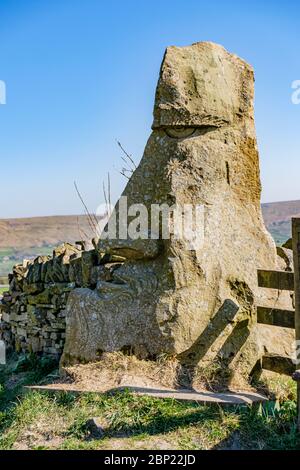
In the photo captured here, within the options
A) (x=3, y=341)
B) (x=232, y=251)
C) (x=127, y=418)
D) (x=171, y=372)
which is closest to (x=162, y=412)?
(x=127, y=418)

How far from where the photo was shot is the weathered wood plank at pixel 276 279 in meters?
5.61

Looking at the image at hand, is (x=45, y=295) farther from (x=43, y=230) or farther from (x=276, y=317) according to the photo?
(x=43, y=230)

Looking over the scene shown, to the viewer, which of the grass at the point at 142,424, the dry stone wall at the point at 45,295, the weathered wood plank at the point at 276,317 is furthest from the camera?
the dry stone wall at the point at 45,295

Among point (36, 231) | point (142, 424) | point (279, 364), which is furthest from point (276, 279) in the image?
point (36, 231)

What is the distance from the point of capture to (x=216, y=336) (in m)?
6.18

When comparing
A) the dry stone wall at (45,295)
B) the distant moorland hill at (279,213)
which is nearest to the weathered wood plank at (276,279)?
the dry stone wall at (45,295)

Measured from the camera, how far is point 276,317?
5797 millimetres

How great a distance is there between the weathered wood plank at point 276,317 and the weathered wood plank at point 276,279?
0.27 m

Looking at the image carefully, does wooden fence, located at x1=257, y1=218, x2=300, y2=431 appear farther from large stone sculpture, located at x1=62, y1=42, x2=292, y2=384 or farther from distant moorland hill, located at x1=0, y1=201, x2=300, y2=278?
distant moorland hill, located at x1=0, y1=201, x2=300, y2=278

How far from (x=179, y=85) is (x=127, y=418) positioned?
3.97 metres

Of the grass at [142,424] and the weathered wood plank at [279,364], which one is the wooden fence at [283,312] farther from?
the grass at [142,424]

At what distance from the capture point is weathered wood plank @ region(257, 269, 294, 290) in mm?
5605

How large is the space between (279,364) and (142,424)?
1737 millimetres
